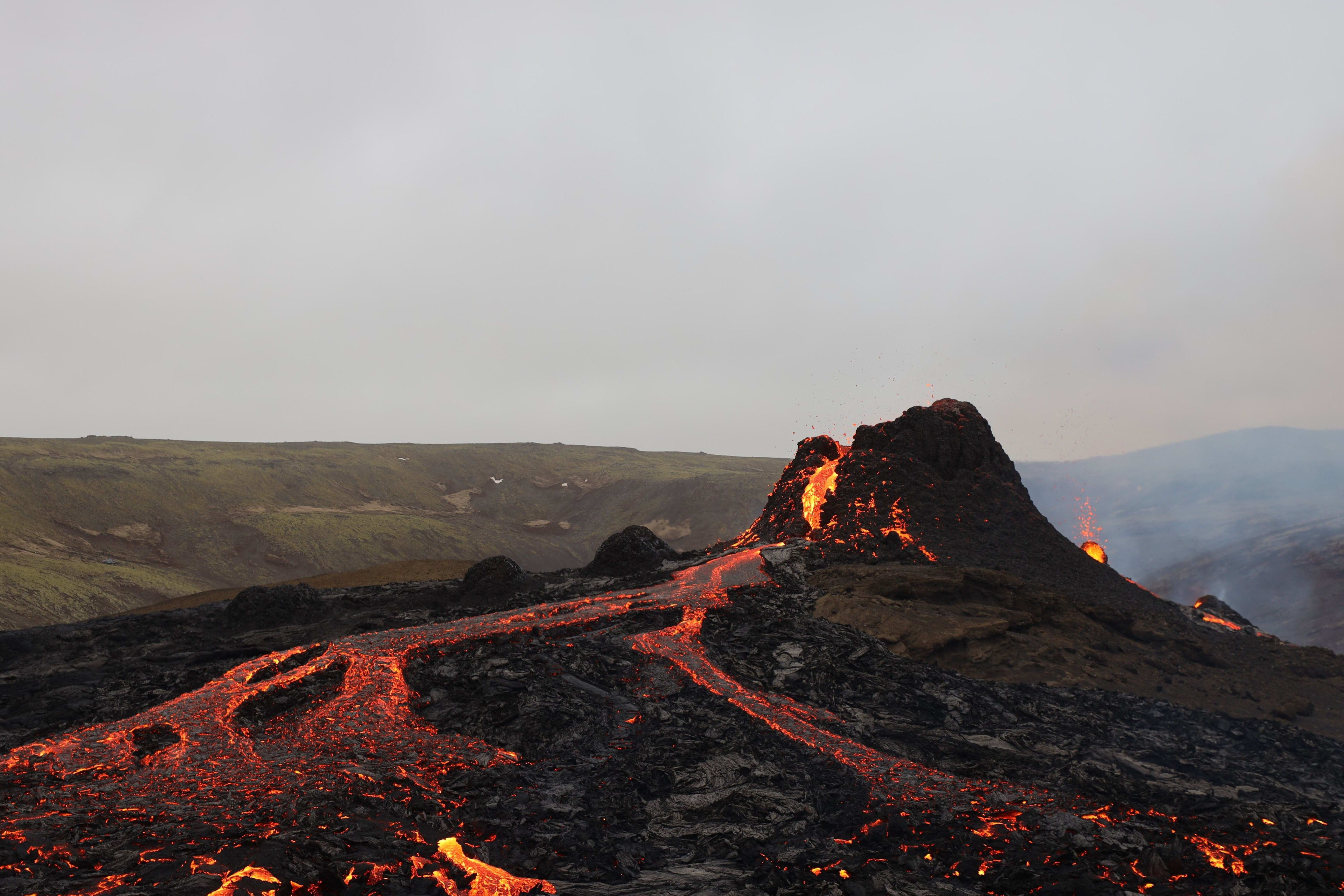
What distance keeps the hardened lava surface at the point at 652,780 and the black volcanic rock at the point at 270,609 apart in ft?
19.6

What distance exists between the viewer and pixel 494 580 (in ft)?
111

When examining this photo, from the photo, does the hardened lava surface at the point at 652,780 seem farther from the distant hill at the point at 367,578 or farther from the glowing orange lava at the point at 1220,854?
the distant hill at the point at 367,578

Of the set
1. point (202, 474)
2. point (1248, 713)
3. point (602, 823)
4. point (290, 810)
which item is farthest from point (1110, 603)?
point (202, 474)

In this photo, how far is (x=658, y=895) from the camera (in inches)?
418

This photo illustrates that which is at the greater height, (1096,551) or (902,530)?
(902,530)

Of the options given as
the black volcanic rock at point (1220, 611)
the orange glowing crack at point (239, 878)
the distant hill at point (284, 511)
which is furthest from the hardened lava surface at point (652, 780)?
the distant hill at point (284, 511)

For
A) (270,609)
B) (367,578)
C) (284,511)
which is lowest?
(367,578)

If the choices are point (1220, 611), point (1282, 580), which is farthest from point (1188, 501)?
point (1220, 611)

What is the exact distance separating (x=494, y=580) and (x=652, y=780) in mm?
19696

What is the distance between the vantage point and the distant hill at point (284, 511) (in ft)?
218

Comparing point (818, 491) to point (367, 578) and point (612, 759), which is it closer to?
point (612, 759)

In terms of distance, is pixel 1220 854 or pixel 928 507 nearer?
pixel 1220 854

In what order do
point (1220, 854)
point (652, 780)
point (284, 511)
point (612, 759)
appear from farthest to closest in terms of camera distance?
point (284, 511) → point (612, 759) → point (652, 780) → point (1220, 854)

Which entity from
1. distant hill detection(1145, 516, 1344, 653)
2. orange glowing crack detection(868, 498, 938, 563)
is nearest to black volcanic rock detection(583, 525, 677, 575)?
orange glowing crack detection(868, 498, 938, 563)
